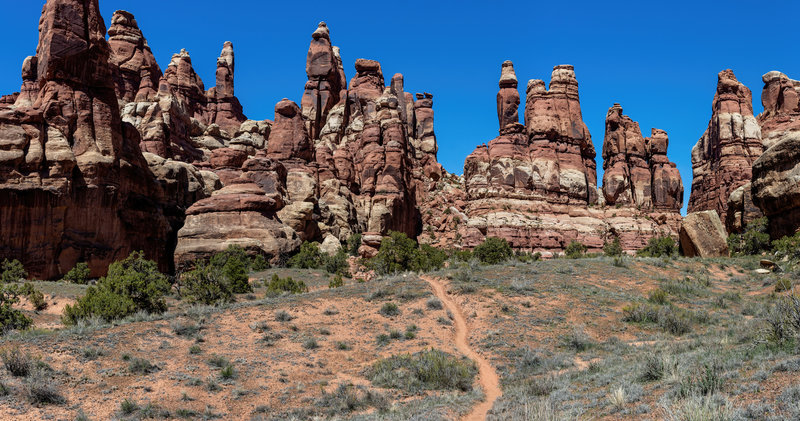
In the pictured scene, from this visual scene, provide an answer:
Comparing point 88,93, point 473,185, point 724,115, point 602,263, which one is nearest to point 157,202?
point 88,93

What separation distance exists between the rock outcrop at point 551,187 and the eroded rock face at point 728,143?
18.0ft

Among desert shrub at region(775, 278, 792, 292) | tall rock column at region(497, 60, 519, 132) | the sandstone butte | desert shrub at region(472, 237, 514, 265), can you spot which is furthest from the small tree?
tall rock column at region(497, 60, 519, 132)

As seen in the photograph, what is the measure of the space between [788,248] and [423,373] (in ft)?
92.2

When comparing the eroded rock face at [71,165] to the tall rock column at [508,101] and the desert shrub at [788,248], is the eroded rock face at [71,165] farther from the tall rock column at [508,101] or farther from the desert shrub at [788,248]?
the tall rock column at [508,101]

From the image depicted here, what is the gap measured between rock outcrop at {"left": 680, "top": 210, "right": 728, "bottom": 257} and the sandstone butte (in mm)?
3969

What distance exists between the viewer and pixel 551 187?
7850 cm

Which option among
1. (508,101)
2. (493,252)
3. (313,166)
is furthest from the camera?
(508,101)

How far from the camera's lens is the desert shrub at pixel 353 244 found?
5834cm

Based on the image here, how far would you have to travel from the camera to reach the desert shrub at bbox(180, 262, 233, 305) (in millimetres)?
26594

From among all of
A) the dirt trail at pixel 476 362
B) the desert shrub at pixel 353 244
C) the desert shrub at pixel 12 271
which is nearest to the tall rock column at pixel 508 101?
the desert shrub at pixel 353 244

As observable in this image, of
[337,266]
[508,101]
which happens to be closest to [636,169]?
[508,101]

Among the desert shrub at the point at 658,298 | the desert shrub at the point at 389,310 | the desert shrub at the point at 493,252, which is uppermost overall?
the desert shrub at the point at 493,252

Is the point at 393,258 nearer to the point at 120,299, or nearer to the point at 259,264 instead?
the point at 259,264

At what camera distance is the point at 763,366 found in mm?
8852
